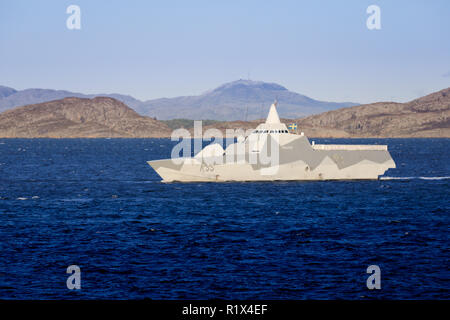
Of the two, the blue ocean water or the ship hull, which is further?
the ship hull

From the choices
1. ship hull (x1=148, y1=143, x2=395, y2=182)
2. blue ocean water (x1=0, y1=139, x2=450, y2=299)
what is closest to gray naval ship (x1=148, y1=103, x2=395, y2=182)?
ship hull (x1=148, y1=143, x2=395, y2=182)

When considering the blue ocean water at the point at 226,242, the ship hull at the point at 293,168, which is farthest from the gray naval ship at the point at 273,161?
the blue ocean water at the point at 226,242

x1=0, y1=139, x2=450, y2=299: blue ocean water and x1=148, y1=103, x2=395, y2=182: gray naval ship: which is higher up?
x1=148, y1=103, x2=395, y2=182: gray naval ship

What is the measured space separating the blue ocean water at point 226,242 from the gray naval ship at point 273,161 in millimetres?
2855

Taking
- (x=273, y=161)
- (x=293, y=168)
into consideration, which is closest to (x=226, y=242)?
(x=273, y=161)

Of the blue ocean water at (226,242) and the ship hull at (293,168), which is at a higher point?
the ship hull at (293,168)

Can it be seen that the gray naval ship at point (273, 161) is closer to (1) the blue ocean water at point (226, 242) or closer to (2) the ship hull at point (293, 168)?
(2) the ship hull at point (293, 168)

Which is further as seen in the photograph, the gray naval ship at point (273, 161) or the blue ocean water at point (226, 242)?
the gray naval ship at point (273, 161)

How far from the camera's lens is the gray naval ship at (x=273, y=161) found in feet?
221

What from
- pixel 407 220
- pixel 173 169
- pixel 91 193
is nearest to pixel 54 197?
pixel 91 193

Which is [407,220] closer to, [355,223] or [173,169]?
[355,223]

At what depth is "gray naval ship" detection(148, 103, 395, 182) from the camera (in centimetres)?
6744

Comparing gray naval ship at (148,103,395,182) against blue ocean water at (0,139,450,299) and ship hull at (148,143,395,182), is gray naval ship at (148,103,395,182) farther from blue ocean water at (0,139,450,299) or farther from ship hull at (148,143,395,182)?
blue ocean water at (0,139,450,299)

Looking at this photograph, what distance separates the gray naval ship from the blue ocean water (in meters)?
2.85
